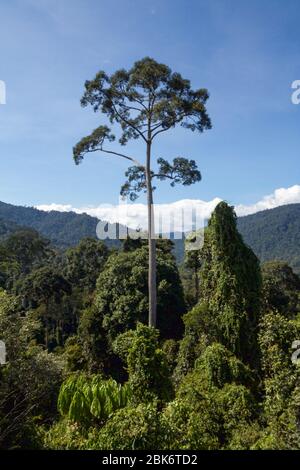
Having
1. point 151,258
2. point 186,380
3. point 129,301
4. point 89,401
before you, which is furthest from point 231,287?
point 129,301

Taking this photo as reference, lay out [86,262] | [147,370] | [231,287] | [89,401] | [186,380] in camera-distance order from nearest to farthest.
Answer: [89,401]
[147,370]
[186,380]
[231,287]
[86,262]

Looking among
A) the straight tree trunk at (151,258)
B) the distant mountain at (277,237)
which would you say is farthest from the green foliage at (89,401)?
the distant mountain at (277,237)

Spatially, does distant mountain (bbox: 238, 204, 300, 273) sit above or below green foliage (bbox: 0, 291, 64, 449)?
above

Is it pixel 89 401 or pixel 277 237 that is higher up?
pixel 277 237

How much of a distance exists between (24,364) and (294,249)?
535 feet

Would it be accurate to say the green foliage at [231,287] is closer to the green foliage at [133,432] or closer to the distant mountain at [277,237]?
the green foliage at [133,432]

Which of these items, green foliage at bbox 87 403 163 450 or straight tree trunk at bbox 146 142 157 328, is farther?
straight tree trunk at bbox 146 142 157 328

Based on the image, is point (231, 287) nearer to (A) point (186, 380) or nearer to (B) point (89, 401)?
(A) point (186, 380)

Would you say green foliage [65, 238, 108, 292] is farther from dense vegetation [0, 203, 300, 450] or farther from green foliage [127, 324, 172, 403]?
green foliage [127, 324, 172, 403]

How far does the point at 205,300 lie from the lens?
A: 1216 centimetres

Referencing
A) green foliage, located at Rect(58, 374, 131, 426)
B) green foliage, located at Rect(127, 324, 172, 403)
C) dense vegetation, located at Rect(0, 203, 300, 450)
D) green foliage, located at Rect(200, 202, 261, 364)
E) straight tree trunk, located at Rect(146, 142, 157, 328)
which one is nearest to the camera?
dense vegetation, located at Rect(0, 203, 300, 450)

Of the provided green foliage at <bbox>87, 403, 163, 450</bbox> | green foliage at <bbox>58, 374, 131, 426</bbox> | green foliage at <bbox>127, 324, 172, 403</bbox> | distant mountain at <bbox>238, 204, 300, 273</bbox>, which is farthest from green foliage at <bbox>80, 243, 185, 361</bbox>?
distant mountain at <bbox>238, 204, 300, 273</bbox>
